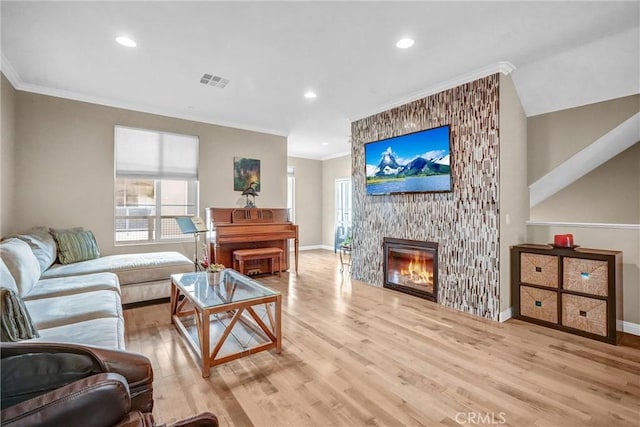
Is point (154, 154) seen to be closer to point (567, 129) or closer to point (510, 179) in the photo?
point (510, 179)

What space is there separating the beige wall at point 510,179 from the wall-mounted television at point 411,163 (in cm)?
57

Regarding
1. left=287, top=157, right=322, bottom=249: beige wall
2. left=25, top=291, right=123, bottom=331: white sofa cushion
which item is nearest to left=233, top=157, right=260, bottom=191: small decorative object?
left=287, top=157, right=322, bottom=249: beige wall

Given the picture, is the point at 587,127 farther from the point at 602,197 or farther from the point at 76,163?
the point at 76,163

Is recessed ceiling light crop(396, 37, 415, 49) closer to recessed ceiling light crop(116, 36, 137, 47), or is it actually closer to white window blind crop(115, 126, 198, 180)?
recessed ceiling light crop(116, 36, 137, 47)

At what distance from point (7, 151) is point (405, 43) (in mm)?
4613

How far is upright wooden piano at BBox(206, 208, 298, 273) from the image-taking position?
15.5ft

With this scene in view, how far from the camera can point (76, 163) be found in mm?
4188

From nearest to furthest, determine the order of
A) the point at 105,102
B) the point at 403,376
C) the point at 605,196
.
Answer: the point at 403,376
the point at 605,196
the point at 105,102

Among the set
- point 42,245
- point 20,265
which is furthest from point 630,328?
point 42,245

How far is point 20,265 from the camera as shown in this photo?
93.1 inches

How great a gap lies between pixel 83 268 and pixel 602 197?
6445 mm

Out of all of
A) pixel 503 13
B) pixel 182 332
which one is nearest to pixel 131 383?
pixel 182 332

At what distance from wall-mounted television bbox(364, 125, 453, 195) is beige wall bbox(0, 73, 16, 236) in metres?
4.47

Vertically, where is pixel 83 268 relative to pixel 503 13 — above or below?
below
